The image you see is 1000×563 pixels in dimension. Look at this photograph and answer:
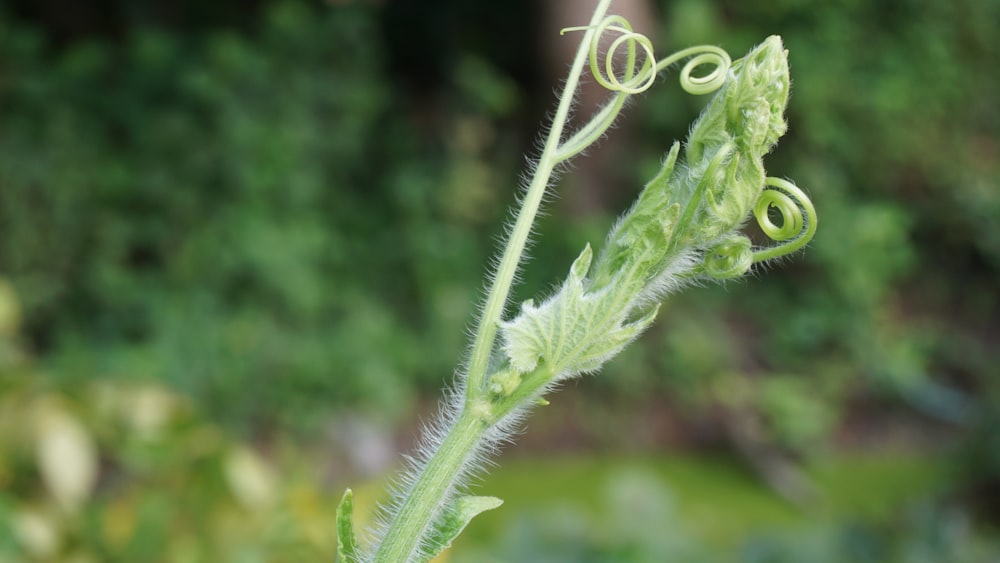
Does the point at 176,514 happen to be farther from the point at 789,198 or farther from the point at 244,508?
the point at 789,198

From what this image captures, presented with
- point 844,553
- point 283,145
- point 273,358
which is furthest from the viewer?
point 283,145

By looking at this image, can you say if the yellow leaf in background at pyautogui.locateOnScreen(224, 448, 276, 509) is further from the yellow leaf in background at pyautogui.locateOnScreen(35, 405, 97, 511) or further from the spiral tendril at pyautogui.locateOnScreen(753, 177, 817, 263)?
the spiral tendril at pyautogui.locateOnScreen(753, 177, 817, 263)

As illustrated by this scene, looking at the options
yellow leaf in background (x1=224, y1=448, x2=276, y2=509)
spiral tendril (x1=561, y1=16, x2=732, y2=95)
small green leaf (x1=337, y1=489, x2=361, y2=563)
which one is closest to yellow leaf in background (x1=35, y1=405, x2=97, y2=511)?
yellow leaf in background (x1=224, y1=448, x2=276, y2=509)

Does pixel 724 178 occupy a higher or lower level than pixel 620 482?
lower

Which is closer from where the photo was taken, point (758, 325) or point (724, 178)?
point (724, 178)

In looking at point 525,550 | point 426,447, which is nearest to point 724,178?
point 426,447

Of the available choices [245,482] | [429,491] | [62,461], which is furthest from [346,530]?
[62,461]
